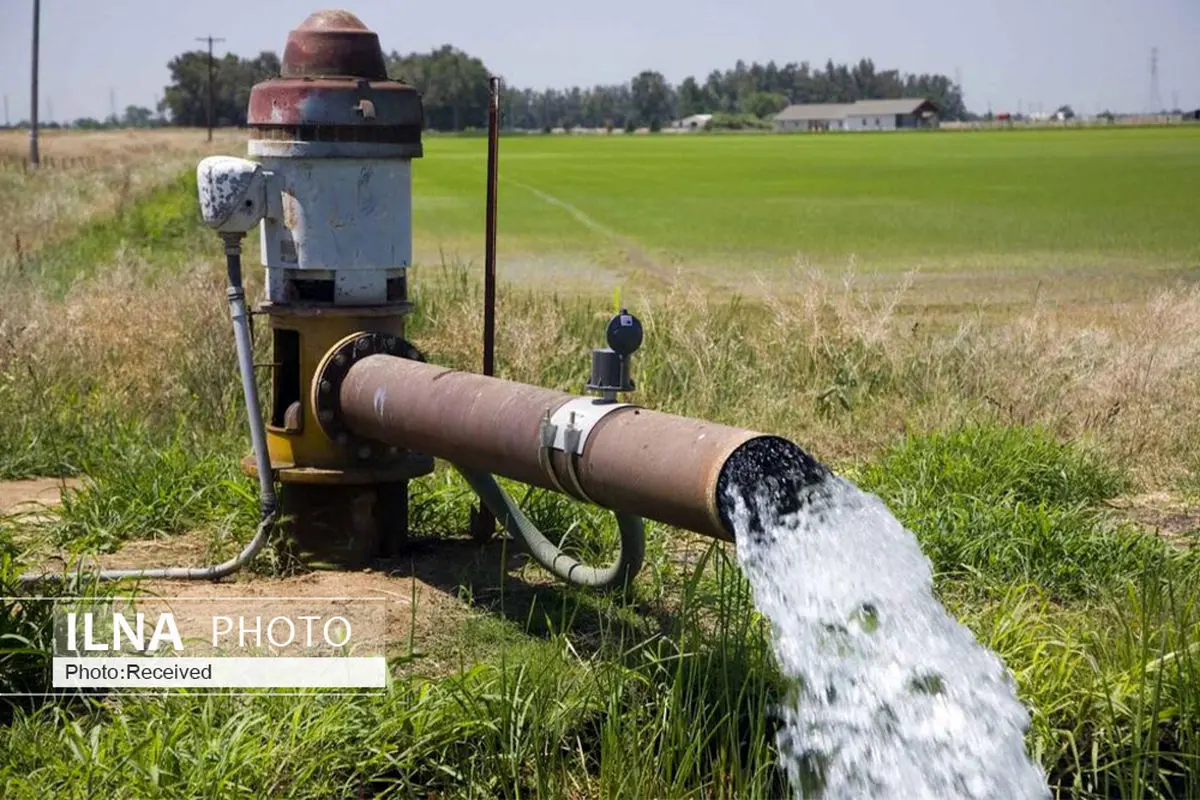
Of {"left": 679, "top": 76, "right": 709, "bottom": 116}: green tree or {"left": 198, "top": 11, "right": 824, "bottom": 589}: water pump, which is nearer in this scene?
{"left": 198, "top": 11, "right": 824, "bottom": 589}: water pump

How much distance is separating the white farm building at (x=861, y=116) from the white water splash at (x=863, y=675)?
12904cm

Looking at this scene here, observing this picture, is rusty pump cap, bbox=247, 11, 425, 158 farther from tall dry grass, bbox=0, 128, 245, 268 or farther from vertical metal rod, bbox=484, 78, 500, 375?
tall dry grass, bbox=0, 128, 245, 268

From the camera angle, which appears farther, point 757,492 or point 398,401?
point 398,401

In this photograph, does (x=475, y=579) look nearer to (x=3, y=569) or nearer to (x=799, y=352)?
(x=3, y=569)

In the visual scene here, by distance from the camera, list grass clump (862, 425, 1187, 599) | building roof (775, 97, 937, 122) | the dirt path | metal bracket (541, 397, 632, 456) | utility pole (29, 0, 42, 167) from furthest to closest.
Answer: building roof (775, 97, 937, 122) → utility pole (29, 0, 42, 167) → the dirt path → grass clump (862, 425, 1187, 599) → metal bracket (541, 397, 632, 456)

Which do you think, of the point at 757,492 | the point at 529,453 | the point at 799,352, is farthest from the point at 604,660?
the point at 799,352

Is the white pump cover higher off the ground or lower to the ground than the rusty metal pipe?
higher

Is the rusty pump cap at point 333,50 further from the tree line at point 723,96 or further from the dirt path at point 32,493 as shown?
the tree line at point 723,96

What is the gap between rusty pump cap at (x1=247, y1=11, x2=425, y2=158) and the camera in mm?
4680

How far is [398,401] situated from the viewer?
438 centimetres

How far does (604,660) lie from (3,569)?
1720mm

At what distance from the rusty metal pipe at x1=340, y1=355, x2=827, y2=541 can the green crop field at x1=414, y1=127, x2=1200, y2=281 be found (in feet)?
39.3

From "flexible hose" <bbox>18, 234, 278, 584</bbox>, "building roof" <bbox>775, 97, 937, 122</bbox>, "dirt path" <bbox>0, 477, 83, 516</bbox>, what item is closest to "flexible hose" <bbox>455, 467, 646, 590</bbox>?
"flexible hose" <bbox>18, 234, 278, 584</bbox>

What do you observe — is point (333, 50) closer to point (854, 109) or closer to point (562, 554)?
point (562, 554)
